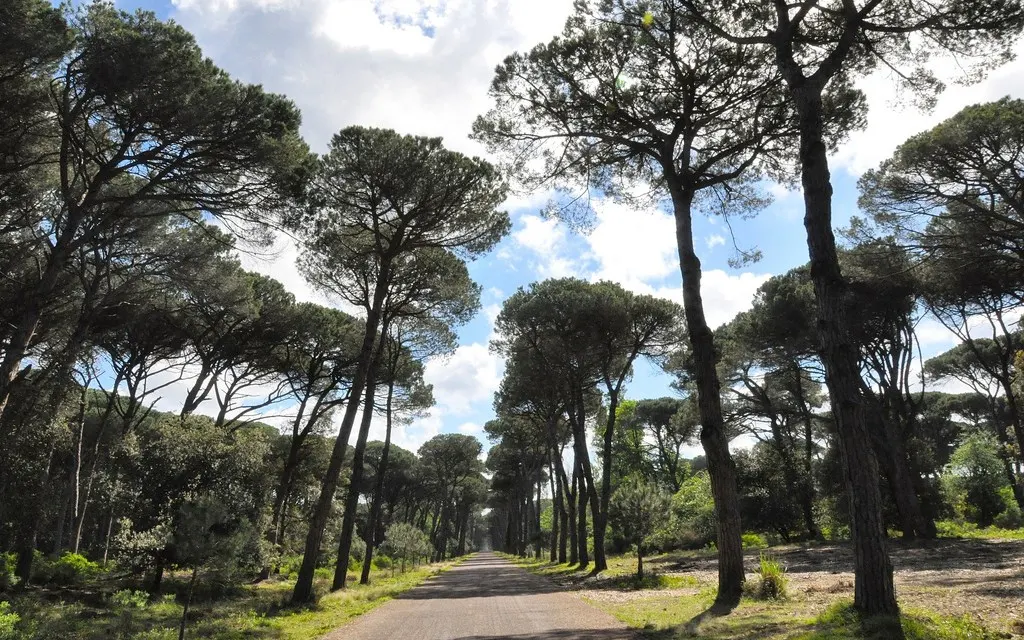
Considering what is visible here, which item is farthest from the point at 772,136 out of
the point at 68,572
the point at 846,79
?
the point at 68,572

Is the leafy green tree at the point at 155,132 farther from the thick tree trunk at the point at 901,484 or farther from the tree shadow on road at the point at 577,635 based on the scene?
the thick tree trunk at the point at 901,484

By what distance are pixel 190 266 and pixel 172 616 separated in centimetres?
935

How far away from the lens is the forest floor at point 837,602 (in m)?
6.25

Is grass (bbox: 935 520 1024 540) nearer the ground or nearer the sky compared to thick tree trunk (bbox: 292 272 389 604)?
nearer the ground

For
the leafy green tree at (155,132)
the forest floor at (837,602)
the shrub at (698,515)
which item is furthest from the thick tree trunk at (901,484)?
the leafy green tree at (155,132)

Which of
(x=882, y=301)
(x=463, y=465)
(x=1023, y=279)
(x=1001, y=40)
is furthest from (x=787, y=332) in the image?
(x=463, y=465)

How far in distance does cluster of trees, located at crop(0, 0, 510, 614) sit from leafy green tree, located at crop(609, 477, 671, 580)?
848 centimetres

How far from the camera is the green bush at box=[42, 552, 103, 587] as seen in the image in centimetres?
1675

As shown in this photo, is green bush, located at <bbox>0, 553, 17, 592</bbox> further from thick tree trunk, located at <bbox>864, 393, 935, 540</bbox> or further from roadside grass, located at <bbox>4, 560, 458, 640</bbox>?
thick tree trunk, located at <bbox>864, 393, 935, 540</bbox>

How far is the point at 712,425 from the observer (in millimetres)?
10695

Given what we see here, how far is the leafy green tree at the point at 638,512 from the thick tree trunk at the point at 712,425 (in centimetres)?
685

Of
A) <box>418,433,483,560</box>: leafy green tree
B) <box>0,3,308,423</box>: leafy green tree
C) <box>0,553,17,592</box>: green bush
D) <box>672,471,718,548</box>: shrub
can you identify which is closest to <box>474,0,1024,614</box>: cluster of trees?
<box>0,3,308,423</box>: leafy green tree

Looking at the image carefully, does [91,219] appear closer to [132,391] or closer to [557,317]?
[132,391]

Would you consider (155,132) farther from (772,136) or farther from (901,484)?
(901,484)
